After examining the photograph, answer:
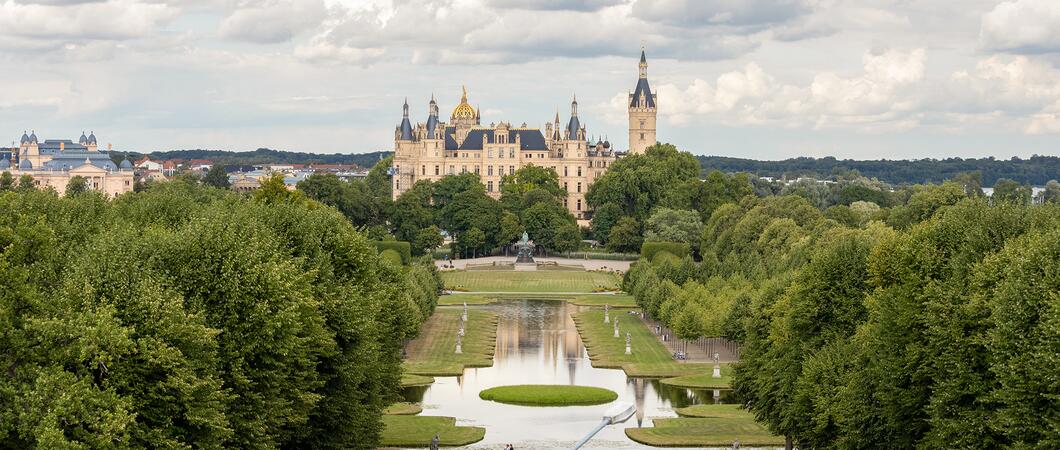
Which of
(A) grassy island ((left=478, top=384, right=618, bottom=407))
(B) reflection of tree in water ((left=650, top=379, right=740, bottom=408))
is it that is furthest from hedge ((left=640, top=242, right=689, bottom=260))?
(A) grassy island ((left=478, top=384, right=618, bottom=407))

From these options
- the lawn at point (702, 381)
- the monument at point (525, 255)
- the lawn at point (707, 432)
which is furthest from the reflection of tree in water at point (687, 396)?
the monument at point (525, 255)

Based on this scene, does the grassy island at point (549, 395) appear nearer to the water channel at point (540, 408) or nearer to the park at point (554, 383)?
the park at point (554, 383)

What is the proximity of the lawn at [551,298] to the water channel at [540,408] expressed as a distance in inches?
836

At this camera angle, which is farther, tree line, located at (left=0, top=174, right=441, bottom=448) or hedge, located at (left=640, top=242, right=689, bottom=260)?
hedge, located at (left=640, top=242, right=689, bottom=260)

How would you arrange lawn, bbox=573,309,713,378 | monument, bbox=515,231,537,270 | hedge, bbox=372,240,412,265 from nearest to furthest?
lawn, bbox=573,309,713,378 < hedge, bbox=372,240,412,265 < monument, bbox=515,231,537,270

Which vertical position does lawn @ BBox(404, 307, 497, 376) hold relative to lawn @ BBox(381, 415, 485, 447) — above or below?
below

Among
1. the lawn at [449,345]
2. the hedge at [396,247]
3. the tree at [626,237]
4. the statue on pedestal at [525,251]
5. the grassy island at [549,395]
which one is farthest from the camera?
the tree at [626,237]

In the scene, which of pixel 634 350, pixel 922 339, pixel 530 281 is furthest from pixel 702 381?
pixel 530 281

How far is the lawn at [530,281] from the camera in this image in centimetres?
13700

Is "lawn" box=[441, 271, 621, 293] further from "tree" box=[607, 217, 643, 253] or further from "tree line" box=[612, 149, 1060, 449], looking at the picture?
"tree line" box=[612, 149, 1060, 449]

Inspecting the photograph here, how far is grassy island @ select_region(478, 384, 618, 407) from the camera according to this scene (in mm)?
70375

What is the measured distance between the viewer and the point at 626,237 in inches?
6722

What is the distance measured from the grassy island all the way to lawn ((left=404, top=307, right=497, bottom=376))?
729 cm

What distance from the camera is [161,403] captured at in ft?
126
